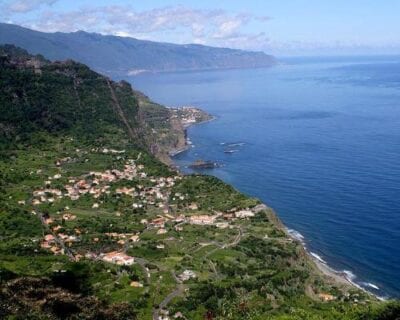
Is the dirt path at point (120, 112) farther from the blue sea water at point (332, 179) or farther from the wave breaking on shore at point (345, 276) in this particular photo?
the wave breaking on shore at point (345, 276)

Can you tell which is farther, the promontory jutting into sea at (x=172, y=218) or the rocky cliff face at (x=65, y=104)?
the rocky cliff face at (x=65, y=104)

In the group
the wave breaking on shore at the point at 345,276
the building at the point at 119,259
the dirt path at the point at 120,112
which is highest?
the dirt path at the point at 120,112

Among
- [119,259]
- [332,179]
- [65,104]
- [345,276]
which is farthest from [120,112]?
[345,276]

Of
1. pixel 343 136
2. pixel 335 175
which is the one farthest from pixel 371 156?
pixel 343 136

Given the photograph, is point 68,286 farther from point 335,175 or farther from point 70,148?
point 335,175

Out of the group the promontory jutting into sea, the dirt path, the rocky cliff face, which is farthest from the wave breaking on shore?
the dirt path

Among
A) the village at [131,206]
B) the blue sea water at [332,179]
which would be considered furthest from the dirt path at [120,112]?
the village at [131,206]

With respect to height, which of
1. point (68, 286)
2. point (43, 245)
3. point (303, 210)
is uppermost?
point (68, 286)

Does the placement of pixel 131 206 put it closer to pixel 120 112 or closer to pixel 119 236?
pixel 119 236

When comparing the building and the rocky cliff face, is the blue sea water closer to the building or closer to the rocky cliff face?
the rocky cliff face
